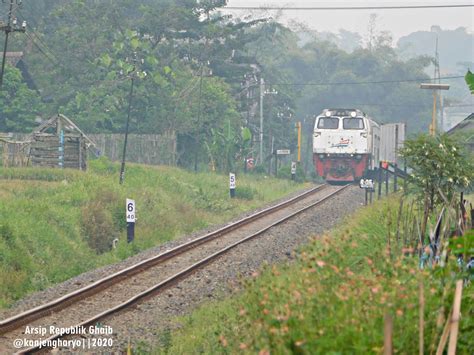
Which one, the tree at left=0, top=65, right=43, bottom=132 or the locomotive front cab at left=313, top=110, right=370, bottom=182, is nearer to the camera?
the locomotive front cab at left=313, top=110, right=370, bottom=182

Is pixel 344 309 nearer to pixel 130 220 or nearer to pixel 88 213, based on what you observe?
pixel 130 220

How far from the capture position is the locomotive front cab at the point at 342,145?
126ft

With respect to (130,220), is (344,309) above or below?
above

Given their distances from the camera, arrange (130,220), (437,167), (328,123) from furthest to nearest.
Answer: (328,123) → (130,220) → (437,167)

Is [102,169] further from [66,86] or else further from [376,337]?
[376,337]

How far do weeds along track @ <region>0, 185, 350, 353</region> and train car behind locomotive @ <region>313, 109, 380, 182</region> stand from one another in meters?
15.8

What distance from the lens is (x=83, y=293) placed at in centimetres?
1325

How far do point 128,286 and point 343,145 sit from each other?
25305 mm

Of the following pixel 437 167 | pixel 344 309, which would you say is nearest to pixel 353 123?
pixel 437 167

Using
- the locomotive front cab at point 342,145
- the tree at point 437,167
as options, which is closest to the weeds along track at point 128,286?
the tree at point 437,167

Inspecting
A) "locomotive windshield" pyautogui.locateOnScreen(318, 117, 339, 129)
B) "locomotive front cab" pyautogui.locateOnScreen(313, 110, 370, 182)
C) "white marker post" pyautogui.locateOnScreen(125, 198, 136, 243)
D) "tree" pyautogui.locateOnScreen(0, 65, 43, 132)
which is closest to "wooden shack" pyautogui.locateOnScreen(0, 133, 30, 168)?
"tree" pyautogui.locateOnScreen(0, 65, 43, 132)

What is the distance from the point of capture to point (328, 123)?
39531 mm

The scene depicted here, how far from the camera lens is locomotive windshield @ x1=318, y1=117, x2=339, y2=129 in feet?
129

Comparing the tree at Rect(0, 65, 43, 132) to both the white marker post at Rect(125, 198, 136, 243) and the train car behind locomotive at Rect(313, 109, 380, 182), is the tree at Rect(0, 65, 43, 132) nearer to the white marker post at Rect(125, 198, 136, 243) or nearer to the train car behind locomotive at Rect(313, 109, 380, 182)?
the train car behind locomotive at Rect(313, 109, 380, 182)
